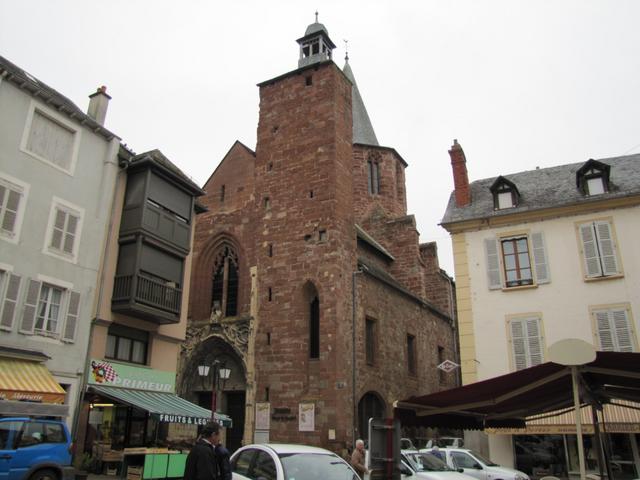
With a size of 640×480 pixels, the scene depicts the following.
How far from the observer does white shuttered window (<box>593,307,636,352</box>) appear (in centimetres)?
1530

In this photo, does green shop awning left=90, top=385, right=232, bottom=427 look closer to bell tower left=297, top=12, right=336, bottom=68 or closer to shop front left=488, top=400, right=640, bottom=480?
shop front left=488, top=400, right=640, bottom=480

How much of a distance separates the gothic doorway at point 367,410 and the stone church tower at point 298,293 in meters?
0.08

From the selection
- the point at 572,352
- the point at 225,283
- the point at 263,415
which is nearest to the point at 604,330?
the point at 572,352

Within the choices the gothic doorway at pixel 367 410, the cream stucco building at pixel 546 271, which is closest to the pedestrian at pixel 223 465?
the cream stucco building at pixel 546 271

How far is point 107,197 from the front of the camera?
54.3 feet

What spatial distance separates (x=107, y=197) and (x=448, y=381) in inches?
841

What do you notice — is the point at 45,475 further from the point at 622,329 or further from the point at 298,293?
the point at 622,329

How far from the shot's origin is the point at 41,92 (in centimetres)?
1479

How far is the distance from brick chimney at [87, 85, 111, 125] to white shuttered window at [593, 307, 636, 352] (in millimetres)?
16107

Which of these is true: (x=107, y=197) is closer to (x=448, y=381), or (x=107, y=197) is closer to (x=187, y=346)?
(x=187, y=346)

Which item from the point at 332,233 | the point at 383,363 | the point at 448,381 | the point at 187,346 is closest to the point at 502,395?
the point at 332,233

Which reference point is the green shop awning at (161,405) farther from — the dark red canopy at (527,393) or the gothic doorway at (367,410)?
the dark red canopy at (527,393)

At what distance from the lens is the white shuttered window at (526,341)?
52.9 ft

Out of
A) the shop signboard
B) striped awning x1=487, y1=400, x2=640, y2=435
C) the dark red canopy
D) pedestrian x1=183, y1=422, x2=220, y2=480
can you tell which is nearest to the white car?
striped awning x1=487, y1=400, x2=640, y2=435
